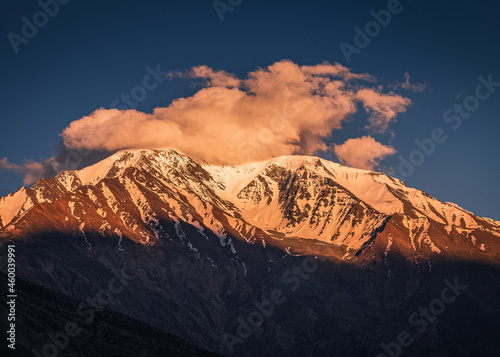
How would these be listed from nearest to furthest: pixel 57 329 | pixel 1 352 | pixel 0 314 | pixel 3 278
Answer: pixel 1 352 < pixel 0 314 < pixel 57 329 < pixel 3 278

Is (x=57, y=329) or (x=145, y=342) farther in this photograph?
(x=145, y=342)

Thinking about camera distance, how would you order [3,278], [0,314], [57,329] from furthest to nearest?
[3,278], [57,329], [0,314]

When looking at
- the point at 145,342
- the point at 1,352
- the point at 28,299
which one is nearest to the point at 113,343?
the point at 145,342

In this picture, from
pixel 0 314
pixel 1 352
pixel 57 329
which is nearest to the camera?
pixel 1 352

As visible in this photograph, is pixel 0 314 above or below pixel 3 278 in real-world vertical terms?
below

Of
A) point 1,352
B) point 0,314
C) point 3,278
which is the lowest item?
point 1,352

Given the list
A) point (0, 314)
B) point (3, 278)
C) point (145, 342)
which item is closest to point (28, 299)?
point (3, 278)

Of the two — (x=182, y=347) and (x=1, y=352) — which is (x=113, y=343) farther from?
(x=1, y=352)

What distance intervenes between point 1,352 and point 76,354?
2390cm

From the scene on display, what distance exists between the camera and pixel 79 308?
641ft

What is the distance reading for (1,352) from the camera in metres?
151

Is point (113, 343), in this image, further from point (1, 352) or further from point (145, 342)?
point (1, 352)

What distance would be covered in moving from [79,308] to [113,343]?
715 inches

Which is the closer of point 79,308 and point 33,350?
point 33,350
